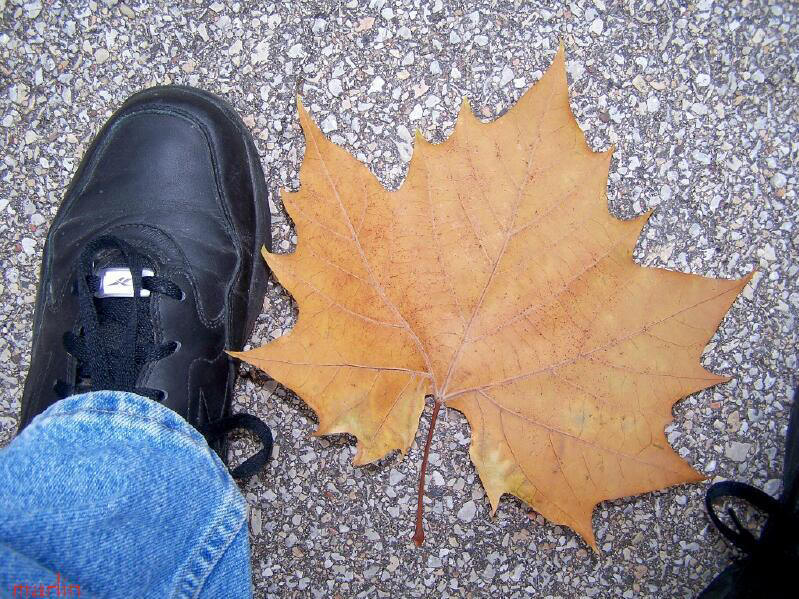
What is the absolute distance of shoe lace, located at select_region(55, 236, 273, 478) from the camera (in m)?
1.14

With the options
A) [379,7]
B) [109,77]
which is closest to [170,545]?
[109,77]

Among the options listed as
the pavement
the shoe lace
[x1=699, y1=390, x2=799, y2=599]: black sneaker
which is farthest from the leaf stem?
[x1=699, y1=390, x2=799, y2=599]: black sneaker

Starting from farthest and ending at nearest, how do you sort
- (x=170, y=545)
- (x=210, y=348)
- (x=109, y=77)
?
1. (x=109, y=77)
2. (x=210, y=348)
3. (x=170, y=545)

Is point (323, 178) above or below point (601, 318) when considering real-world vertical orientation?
above

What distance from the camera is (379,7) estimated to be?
131 centimetres

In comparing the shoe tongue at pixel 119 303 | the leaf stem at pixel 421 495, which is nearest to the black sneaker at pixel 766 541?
the leaf stem at pixel 421 495

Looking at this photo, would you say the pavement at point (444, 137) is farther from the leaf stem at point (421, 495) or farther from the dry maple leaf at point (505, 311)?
the dry maple leaf at point (505, 311)

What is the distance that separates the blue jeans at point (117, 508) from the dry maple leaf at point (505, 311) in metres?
0.20

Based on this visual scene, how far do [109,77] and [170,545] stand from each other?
0.97 metres

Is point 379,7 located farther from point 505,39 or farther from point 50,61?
point 50,61

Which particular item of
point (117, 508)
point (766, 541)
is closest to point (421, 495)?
point (117, 508)

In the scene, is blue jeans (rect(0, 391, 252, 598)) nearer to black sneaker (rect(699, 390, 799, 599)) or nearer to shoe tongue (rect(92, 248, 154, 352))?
shoe tongue (rect(92, 248, 154, 352))

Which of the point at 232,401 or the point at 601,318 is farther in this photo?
the point at 232,401

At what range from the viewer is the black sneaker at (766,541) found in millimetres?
1119
